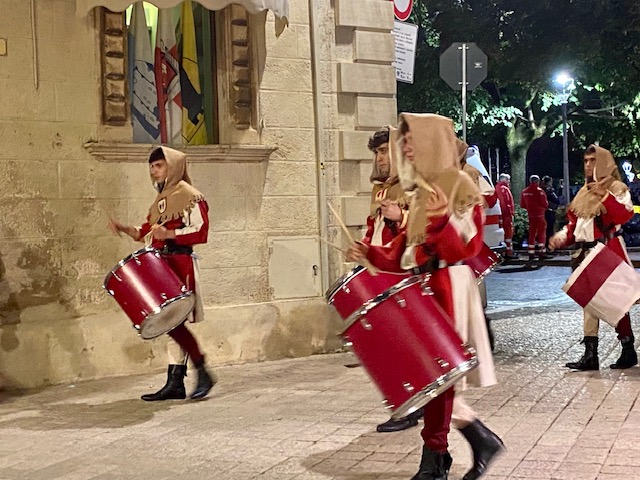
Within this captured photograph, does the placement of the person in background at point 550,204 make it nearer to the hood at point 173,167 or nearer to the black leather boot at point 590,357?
the black leather boot at point 590,357

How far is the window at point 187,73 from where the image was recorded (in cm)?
873

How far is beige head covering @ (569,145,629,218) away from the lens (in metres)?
7.52

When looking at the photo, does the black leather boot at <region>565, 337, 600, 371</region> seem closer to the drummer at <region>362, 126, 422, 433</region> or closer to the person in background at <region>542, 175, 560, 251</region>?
the drummer at <region>362, 126, 422, 433</region>

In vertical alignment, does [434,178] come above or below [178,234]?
above

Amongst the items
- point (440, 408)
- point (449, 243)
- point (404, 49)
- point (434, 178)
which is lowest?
point (440, 408)

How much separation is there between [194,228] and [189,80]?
252cm

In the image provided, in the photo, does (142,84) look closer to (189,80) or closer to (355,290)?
(189,80)

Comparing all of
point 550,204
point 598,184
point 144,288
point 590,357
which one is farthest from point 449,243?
point 550,204

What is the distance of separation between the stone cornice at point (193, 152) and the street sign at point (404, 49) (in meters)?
2.25

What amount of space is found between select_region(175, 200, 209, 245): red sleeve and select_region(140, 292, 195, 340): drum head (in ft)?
1.37

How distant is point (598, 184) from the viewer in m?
7.60

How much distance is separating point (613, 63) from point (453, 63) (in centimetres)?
1310

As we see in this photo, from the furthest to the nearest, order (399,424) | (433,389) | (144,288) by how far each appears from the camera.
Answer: (144,288), (399,424), (433,389)

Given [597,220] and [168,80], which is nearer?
[597,220]
